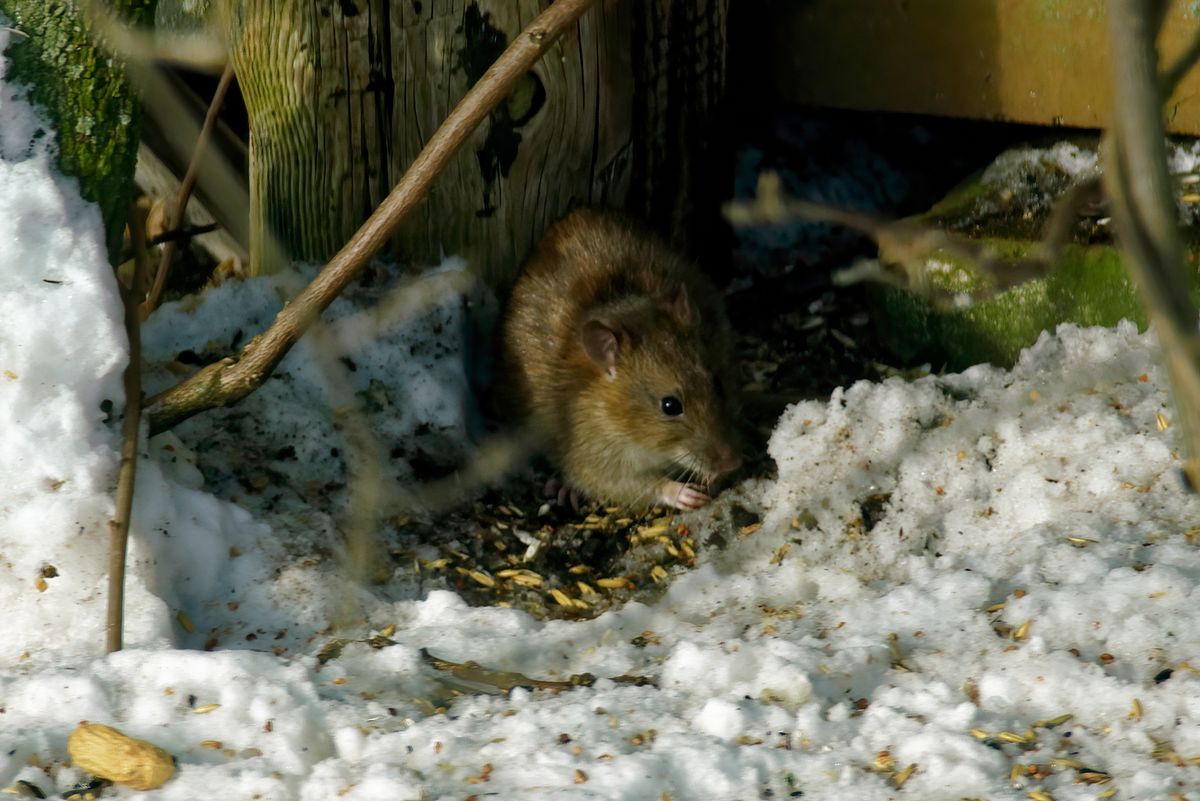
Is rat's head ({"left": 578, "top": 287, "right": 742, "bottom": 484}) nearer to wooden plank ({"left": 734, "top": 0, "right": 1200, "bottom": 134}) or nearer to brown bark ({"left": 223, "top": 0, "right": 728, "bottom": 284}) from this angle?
brown bark ({"left": 223, "top": 0, "right": 728, "bottom": 284})

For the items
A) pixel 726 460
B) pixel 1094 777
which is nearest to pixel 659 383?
pixel 726 460

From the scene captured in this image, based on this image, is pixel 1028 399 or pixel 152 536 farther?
pixel 1028 399

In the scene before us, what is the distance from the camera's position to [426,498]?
456 cm

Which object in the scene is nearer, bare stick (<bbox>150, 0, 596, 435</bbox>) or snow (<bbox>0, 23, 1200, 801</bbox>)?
snow (<bbox>0, 23, 1200, 801</bbox>)

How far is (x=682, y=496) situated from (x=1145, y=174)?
3.66 m

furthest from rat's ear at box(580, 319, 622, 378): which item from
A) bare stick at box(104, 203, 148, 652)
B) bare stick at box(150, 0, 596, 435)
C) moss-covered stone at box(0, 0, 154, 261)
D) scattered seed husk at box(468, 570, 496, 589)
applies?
moss-covered stone at box(0, 0, 154, 261)

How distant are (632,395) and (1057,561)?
79.3 inches

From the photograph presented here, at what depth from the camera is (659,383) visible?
502 centimetres

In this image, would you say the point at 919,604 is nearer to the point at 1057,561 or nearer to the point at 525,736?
the point at 1057,561

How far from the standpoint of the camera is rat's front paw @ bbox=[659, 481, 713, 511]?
483cm

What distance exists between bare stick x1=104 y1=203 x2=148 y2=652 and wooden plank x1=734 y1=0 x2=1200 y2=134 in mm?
3188

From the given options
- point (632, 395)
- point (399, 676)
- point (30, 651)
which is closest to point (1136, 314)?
point (632, 395)

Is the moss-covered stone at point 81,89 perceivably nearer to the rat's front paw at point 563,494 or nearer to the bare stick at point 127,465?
the bare stick at point 127,465

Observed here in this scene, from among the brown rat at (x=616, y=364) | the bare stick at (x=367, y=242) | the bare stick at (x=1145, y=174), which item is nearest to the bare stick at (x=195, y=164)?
the bare stick at (x=367, y=242)
